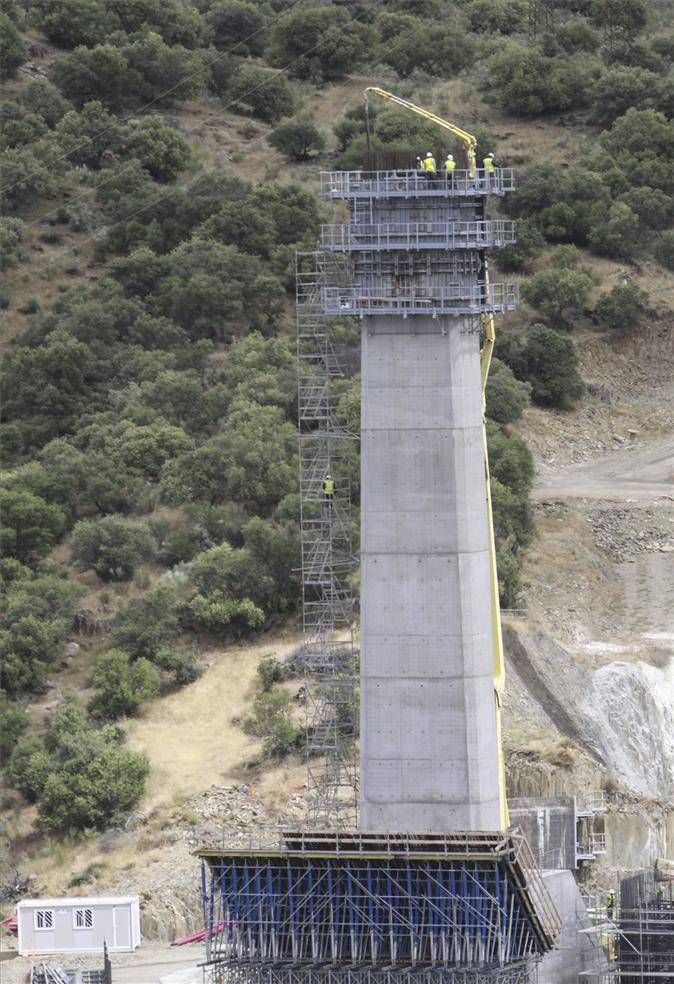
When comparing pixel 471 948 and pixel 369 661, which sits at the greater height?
pixel 369 661

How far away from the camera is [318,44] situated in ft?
573

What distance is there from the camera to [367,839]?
68.5 metres

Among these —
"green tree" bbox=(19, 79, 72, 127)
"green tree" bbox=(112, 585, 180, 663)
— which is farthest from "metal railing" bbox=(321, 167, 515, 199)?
"green tree" bbox=(19, 79, 72, 127)

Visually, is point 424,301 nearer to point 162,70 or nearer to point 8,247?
point 8,247

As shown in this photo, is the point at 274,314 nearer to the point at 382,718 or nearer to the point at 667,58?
the point at 667,58

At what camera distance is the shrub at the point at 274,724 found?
315 feet

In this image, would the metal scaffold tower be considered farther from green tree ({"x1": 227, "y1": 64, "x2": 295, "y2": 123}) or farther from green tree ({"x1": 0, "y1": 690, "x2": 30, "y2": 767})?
green tree ({"x1": 227, "y1": 64, "x2": 295, "y2": 123})

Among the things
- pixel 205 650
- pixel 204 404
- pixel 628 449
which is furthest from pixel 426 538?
pixel 628 449

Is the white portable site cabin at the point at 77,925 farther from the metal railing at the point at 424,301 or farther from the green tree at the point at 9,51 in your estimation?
the green tree at the point at 9,51

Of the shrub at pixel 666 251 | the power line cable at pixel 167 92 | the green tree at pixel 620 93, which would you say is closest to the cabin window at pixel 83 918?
the shrub at pixel 666 251

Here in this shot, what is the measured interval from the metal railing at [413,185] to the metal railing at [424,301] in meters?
2.30

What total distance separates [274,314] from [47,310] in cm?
1188

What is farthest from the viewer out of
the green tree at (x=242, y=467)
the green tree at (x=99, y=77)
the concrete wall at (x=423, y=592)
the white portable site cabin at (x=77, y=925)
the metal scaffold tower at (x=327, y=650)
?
the green tree at (x=99, y=77)

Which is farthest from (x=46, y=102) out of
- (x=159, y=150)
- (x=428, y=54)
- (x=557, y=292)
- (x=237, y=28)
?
(x=557, y=292)
